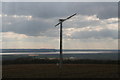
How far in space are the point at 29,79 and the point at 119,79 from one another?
10114mm

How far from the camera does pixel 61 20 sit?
41.4 m

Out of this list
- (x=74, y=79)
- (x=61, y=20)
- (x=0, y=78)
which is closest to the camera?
(x=74, y=79)

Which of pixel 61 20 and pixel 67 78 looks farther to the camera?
pixel 61 20

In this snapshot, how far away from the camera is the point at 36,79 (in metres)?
29.8

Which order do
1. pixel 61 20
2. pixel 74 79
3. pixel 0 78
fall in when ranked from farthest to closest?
1. pixel 61 20
2. pixel 0 78
3. pixel 74 79

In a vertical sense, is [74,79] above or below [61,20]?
below

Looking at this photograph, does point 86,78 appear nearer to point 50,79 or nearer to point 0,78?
point 50,79

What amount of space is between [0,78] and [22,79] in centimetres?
297

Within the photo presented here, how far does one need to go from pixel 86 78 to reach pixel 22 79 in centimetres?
723

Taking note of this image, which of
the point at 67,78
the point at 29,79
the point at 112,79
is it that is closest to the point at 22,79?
the point at 29,79

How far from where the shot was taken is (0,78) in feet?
102

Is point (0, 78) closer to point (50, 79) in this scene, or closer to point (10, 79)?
point (10, 79)

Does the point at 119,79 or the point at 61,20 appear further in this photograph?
the point at 61,20

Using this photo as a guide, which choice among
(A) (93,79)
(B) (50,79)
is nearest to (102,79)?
(A) (93,79)
